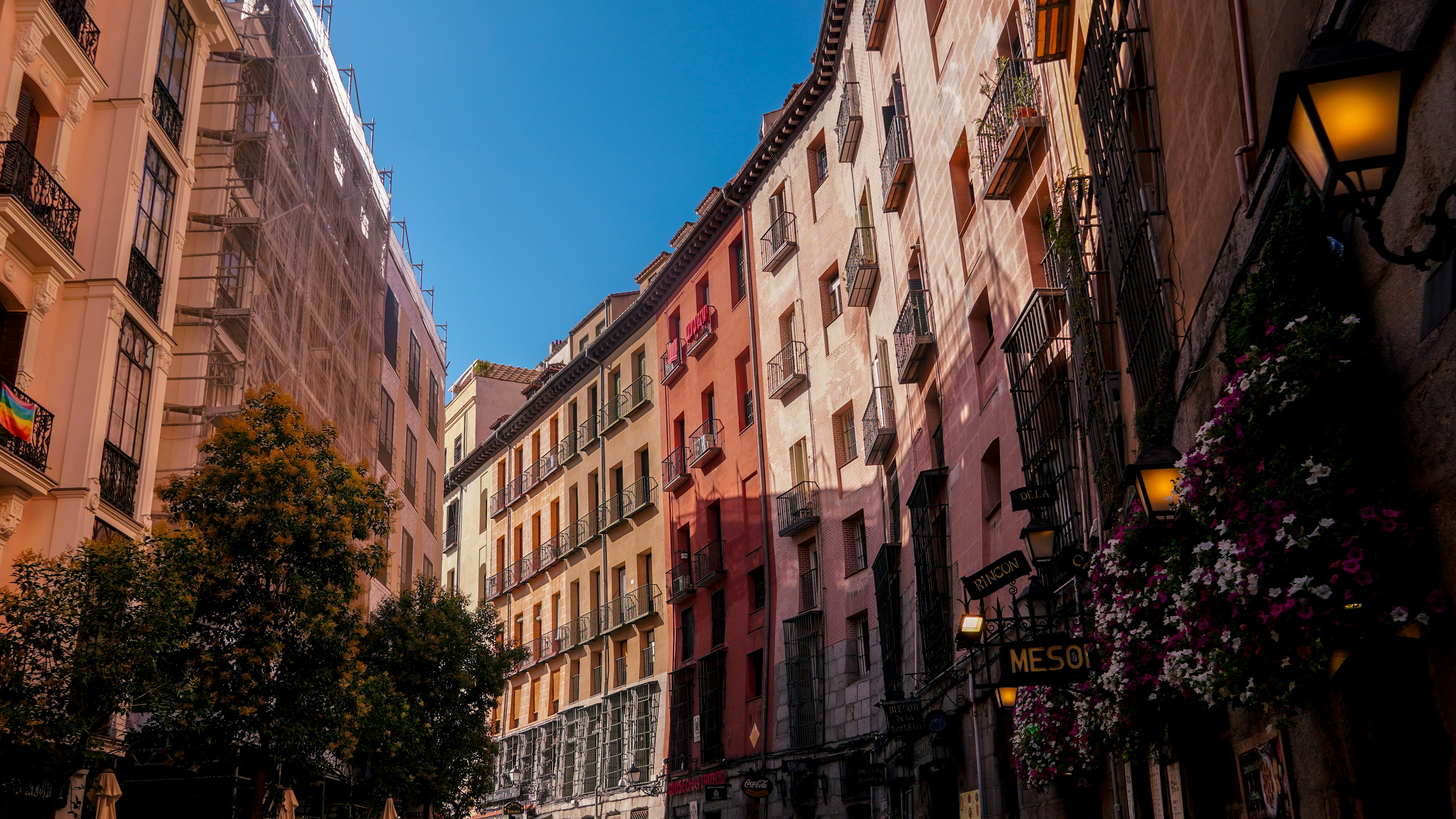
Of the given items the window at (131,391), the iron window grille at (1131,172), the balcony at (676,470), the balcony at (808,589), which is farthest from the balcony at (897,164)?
the balcony at (676,470)

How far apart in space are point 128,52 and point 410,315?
21.8 metres

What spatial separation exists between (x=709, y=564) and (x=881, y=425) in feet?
38.0

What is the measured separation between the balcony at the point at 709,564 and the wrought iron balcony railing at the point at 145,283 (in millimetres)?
18015

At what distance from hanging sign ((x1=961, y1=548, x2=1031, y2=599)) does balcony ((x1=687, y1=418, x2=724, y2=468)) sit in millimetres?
21952

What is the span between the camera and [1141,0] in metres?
9.80

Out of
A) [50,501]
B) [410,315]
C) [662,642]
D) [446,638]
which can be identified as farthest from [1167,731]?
[410,315]

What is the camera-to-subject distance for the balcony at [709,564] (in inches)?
1329

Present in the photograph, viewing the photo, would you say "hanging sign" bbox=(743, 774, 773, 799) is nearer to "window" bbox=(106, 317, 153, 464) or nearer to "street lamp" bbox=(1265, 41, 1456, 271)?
"window" bbox=(106, 317, 153, 464)

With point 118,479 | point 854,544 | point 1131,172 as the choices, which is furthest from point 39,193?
point 854,544

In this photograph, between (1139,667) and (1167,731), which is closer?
(1139,667)

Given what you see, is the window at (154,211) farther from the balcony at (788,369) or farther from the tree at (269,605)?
the balcony at (788,369)

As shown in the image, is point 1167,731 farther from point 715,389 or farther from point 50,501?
point 715,389

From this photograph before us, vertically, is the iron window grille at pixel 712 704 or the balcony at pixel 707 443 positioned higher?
the balcony at pixel 707 443

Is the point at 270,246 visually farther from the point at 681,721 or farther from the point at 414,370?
the point at 681,721
